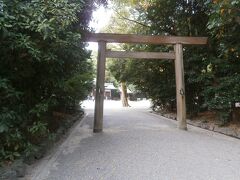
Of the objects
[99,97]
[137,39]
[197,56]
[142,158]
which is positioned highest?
[137,39]

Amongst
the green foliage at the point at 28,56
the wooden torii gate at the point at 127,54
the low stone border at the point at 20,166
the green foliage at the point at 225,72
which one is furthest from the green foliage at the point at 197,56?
the low stone border at the point at 20,166

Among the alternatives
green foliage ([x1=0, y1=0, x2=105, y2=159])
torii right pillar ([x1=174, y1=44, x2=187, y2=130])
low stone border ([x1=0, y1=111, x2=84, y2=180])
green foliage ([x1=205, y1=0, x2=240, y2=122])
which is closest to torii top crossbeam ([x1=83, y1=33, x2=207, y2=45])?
torii right pillar ([x1=174, y1=44, x2=187, y2=130])

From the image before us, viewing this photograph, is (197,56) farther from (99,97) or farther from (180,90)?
(99,97)

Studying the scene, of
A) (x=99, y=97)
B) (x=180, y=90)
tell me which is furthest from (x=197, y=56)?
(x=99, y=97)

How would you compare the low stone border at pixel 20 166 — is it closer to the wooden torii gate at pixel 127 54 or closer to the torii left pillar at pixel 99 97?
the torii left pillar at pixel 99 97

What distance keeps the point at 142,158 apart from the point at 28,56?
2.98 m

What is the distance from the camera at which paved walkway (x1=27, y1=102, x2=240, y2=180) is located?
207 inches

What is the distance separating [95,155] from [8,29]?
3.12 m

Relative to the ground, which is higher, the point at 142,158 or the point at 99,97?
the point at 99,97

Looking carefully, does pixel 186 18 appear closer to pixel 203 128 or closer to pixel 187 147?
pixel 203 128

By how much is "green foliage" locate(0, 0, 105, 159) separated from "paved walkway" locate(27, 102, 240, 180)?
84cm

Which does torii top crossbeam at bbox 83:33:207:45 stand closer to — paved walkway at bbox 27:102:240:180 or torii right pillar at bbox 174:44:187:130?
torii right pillar at bbox 174:44:187:130

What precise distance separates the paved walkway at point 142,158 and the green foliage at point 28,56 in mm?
838

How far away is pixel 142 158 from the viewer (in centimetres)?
644
